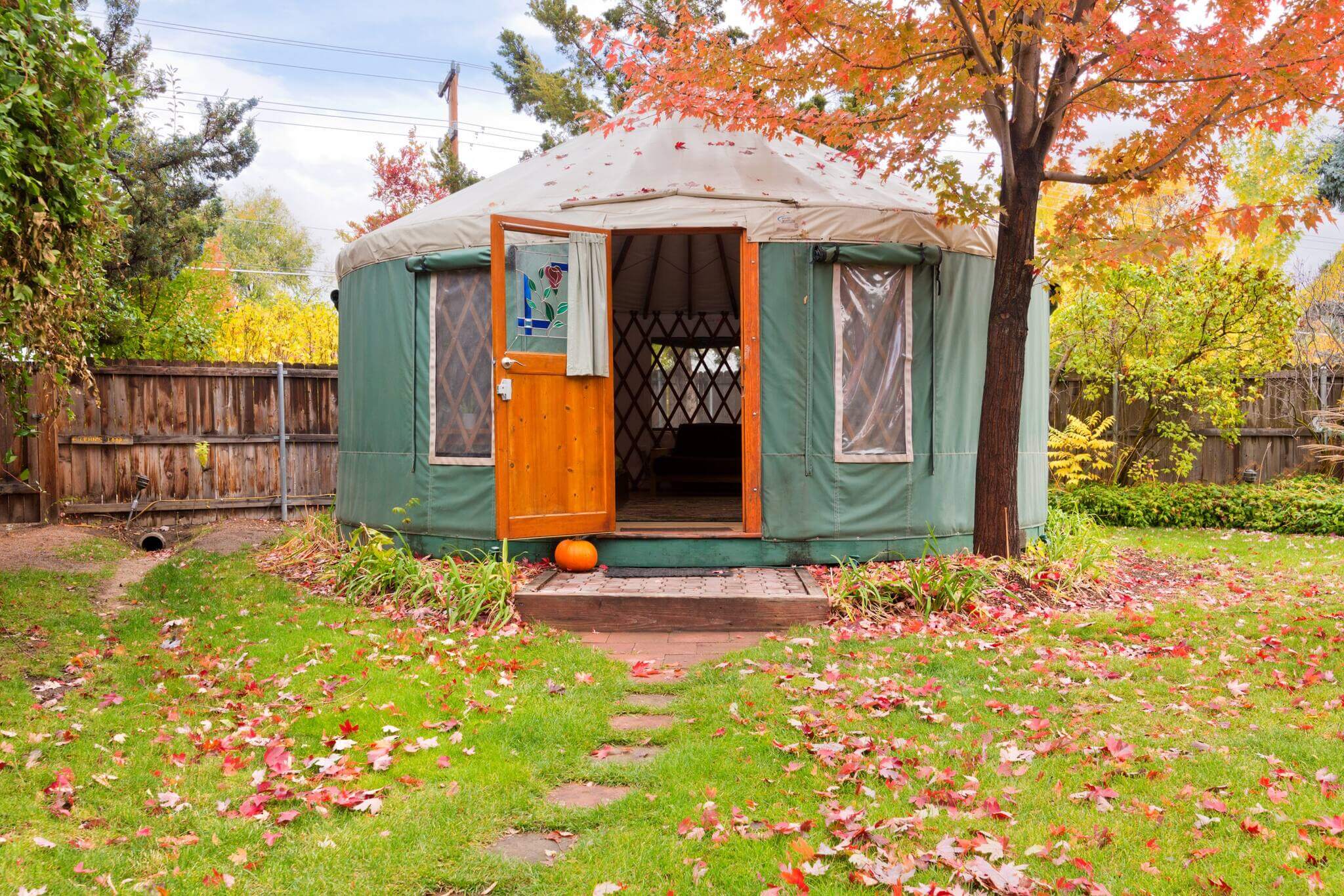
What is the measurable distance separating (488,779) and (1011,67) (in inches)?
145

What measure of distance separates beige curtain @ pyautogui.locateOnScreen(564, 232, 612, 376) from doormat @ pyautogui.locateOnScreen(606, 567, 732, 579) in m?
0.95

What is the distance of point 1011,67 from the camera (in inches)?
163

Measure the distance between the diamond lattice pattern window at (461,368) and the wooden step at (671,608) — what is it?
1035 millimetres

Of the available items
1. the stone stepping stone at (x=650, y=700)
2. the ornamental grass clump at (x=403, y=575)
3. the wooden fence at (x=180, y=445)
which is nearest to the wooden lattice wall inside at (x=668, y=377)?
the wooden fence at (x=180, y=445)

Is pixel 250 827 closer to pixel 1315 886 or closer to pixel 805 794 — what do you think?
pixel 805 794

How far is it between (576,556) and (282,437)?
372cm

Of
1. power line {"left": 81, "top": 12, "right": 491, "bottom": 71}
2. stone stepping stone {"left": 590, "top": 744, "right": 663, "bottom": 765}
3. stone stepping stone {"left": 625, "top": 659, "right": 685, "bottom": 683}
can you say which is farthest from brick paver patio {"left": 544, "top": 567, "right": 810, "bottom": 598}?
power line {"left": 81, "top": 12, "right": 491, "bottom": 71}

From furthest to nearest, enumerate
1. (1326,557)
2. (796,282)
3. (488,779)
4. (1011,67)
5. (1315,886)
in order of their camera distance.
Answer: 1. (1326,557)
2. (796,282)
3. (1011,67)
4. (488,779)
5. (1315,886)

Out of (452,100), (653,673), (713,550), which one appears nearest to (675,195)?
(713,550)

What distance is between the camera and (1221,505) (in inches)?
275

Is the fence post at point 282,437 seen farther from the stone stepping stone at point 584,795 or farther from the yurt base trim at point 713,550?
the stone stepping stone at point 584,795

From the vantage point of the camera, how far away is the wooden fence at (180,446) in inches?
241

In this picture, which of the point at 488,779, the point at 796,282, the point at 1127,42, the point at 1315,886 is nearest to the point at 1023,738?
the point at 1315,886

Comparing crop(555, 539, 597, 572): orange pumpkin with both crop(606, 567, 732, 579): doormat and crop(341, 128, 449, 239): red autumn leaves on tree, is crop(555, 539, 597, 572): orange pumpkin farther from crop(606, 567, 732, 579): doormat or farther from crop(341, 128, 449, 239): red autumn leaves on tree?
crop(341, 128, 449, 239): red autumn leaves on tree
